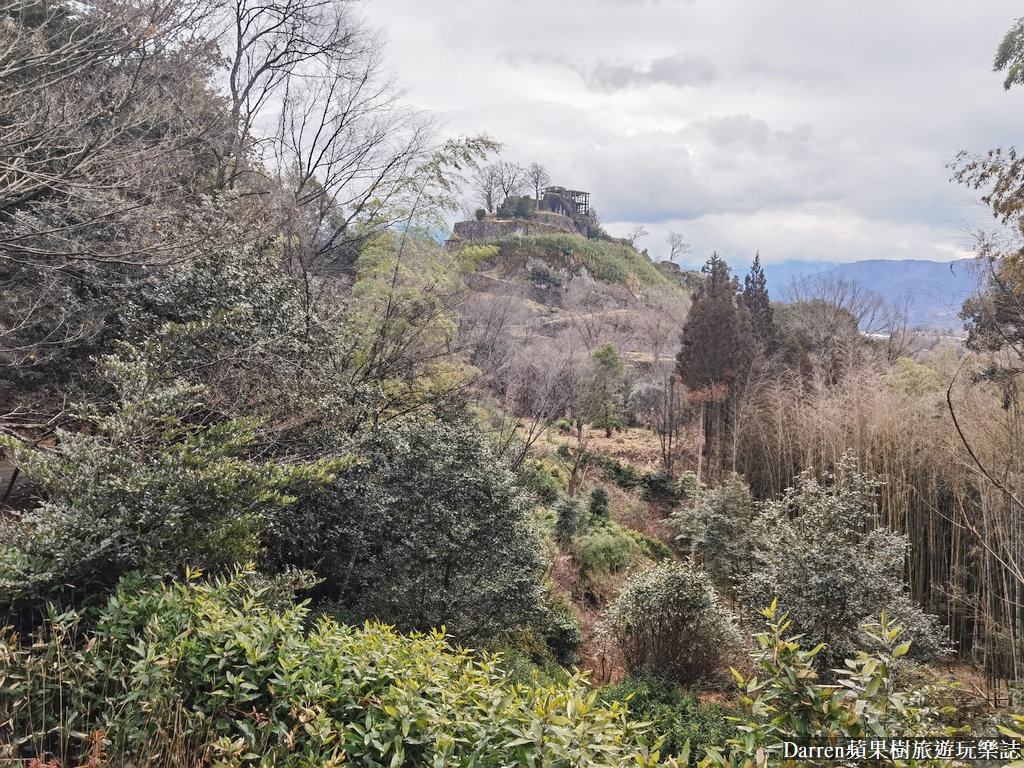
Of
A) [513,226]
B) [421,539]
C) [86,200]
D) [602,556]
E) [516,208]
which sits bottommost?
[602,556]

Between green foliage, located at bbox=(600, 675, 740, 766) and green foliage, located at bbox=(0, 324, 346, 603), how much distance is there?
312 centimetres

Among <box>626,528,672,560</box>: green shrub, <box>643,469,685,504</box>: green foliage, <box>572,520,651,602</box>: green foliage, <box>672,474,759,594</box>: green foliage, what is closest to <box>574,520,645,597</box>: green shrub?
<box>572,520,651,602</box>: green foliage

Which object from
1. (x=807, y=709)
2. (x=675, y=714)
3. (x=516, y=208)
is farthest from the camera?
(x=516, y=208)

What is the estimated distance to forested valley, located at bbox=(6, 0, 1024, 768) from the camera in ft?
7.53

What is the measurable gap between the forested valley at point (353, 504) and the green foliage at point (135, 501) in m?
0.02

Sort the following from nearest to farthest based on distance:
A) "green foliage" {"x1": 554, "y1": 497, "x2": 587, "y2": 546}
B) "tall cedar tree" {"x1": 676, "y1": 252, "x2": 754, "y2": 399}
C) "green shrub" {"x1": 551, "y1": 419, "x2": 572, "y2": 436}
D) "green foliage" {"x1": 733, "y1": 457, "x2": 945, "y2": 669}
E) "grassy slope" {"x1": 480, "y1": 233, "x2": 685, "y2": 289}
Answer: "green foliage" {"x1": 733, "y1": 457, "x2": 945, "y2": 669}
"green foliage" {"x1": 554, "y1": 497, "x2": 587, "y2": 546}
"tall cedar tree" {"x1": 676, "y1": 252, "x2": 754, "y2": 399}
"green shrub" {"x1": 551, "y1": 419, "x2": 572, "y2": 436}
"grassy slope" {"x1": 480, "y1": 233, "x2": 685, "y2": 289}

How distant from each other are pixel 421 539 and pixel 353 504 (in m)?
0.81

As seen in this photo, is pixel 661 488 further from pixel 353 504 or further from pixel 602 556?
pixel 353 504

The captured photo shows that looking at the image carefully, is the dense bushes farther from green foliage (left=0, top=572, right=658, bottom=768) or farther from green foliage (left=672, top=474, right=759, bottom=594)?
green foliage (left=0, top=572, right=658, bottom=768)

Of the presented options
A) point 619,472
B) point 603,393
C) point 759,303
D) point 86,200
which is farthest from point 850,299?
point 86,200

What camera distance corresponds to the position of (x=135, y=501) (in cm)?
339

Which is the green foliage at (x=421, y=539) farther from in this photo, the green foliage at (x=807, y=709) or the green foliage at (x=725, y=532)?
the green foliage at (x=725, y=532)

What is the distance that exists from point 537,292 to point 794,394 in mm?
27773

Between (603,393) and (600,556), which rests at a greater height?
(603,393)
